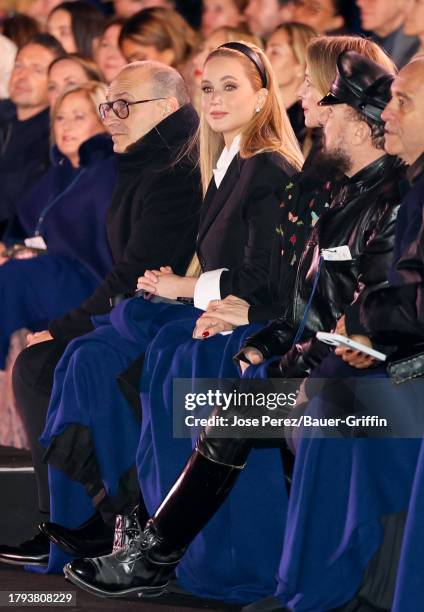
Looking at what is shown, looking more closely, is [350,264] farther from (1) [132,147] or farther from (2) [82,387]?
(1) [132,147]

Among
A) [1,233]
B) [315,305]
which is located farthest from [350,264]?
[1,233]

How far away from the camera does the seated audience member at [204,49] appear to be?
6371 millimetres

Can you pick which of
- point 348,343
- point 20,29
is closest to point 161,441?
point 348,343

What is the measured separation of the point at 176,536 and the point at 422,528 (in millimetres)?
909

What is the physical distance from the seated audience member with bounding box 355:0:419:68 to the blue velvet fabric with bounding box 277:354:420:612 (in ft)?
8.91

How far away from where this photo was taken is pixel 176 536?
14.0 feet

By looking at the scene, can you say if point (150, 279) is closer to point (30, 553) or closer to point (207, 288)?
point (207, 288)

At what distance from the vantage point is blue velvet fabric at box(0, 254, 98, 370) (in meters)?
6.09

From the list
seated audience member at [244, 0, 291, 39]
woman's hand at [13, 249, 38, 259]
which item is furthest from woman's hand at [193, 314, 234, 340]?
seated audience member at [244, 0, 291, 39]

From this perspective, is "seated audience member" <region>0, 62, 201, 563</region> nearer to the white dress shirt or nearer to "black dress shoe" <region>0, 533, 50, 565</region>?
"black dress shoe" <region>0, 533, 50, 565</region>

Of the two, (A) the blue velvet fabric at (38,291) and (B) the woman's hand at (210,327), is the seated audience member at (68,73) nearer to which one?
(A) the blue velvet fabric at (38,291)

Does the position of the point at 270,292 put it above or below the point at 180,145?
below

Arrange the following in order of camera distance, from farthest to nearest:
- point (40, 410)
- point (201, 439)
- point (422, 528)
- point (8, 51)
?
point (8, 51), point (40, 410), point (201, 439), point (422, 528)

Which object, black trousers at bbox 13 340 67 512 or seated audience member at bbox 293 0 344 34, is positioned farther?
seated audience member at bbox 293 0 344 34
